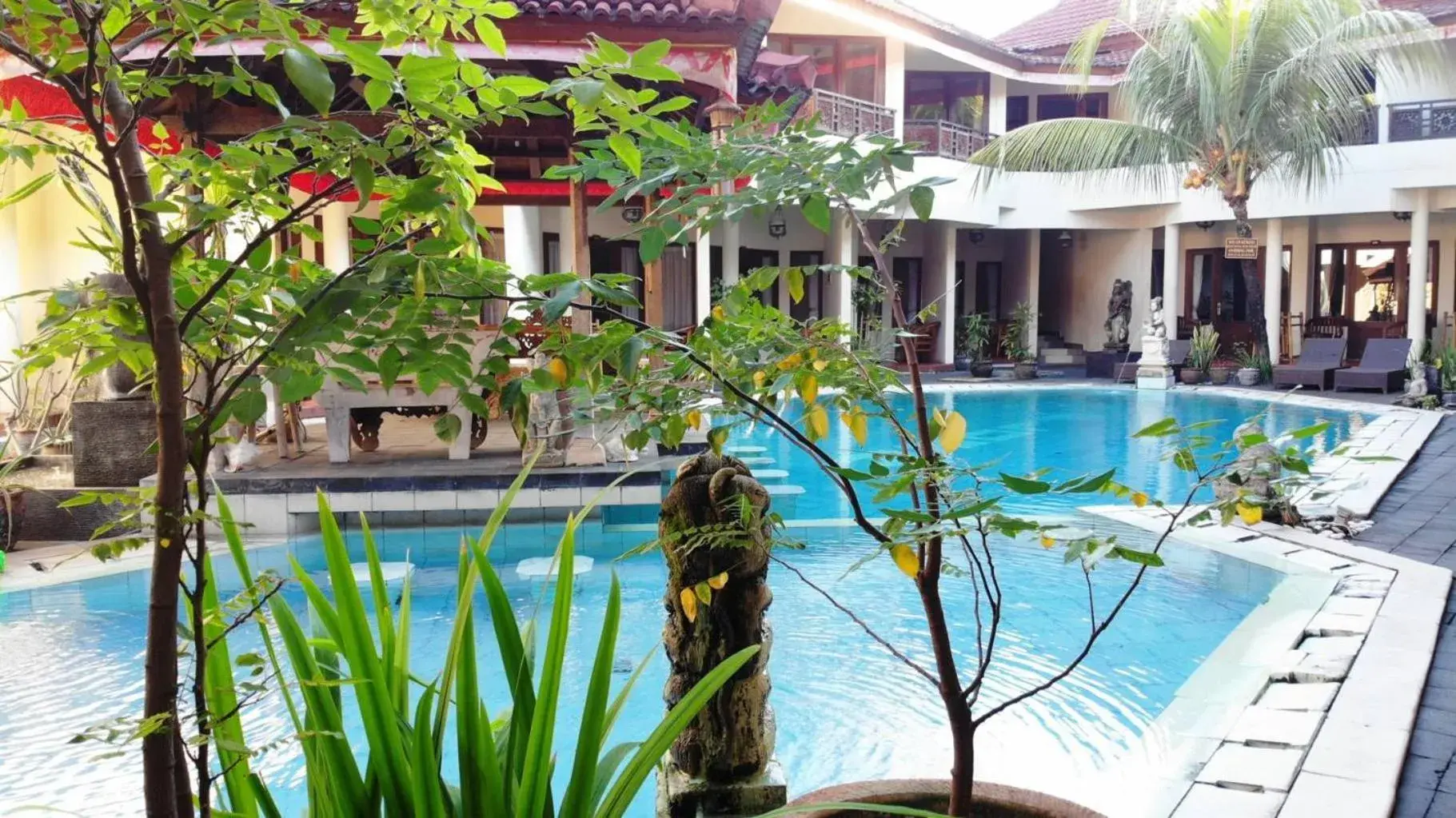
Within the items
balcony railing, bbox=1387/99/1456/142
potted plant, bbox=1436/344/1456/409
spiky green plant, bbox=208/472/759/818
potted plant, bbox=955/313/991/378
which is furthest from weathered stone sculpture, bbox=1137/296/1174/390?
spiky green plant, bbox=208/472/759/818

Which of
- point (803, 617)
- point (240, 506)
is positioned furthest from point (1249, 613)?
point (240, 506)

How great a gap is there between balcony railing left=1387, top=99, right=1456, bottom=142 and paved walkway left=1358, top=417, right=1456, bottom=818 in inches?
229

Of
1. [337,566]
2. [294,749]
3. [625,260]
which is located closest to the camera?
[337,566]

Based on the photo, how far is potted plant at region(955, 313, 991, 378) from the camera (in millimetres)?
19141

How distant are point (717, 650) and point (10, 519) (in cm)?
576

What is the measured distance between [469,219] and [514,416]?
0.26m

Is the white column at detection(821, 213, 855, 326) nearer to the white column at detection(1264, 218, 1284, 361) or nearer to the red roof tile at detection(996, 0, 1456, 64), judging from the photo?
the red roof tile at detection(996, 0, 1456, 64)

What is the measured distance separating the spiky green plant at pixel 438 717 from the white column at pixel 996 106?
2047cm

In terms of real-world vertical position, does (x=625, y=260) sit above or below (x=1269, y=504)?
above

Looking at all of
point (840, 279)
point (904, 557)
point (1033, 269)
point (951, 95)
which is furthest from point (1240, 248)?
point (904, 557)

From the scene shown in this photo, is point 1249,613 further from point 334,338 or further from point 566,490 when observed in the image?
point 334,338

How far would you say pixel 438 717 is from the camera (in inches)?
66.2

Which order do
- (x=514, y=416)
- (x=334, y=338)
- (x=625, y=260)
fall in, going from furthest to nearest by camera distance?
(x=625, y=260)
(x=514, y=416)
(x=334, y=338)

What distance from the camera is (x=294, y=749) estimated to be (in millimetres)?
3719
